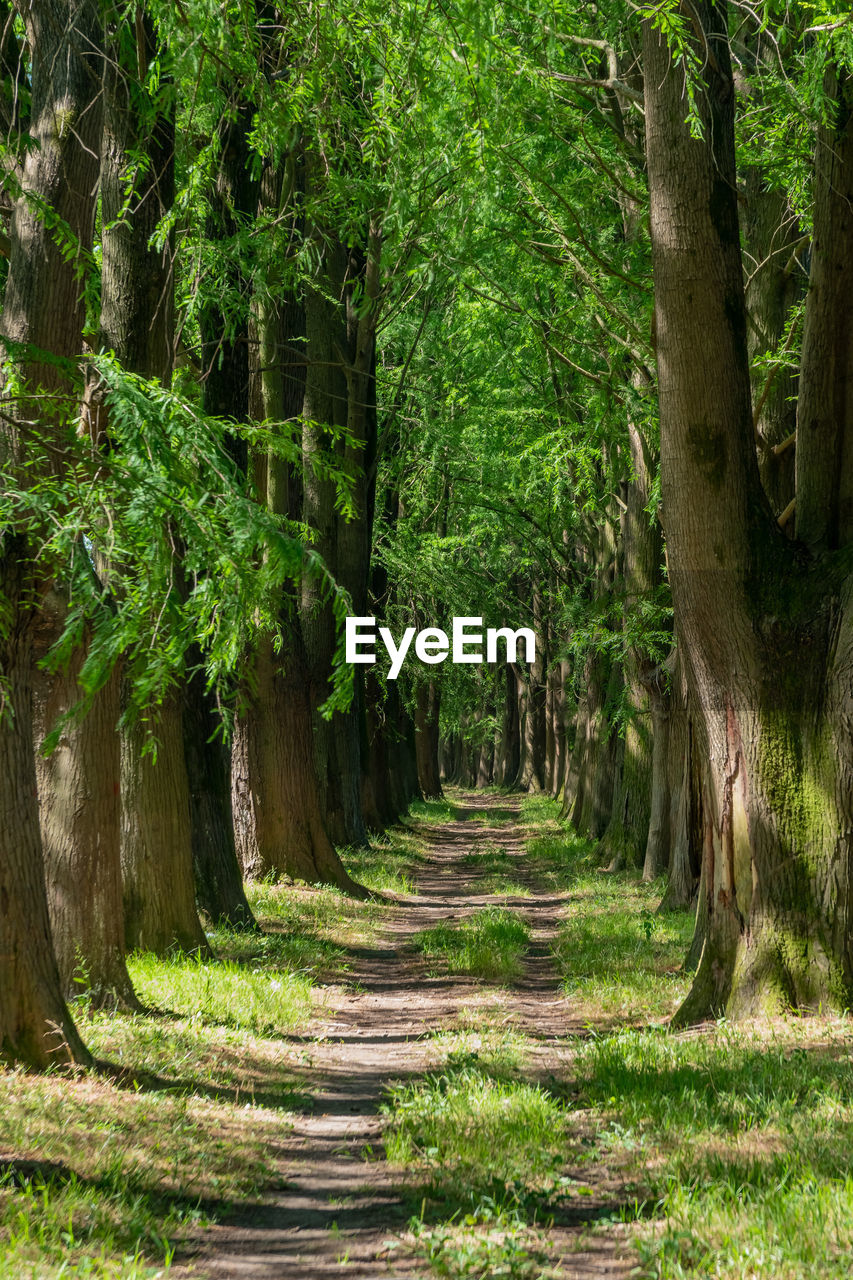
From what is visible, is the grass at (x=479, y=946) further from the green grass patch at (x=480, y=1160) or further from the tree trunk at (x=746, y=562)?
the green grass patch at (x=480, y=1160)

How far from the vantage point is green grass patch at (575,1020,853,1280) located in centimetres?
441

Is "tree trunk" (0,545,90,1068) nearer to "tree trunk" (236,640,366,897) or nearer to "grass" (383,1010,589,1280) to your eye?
"grass" (383,1010,589,1280)

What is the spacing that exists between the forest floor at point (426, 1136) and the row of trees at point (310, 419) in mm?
758

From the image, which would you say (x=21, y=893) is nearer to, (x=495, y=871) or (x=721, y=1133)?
(x=721, y=1133)

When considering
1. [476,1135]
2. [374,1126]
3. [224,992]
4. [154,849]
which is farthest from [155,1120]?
[154,849]

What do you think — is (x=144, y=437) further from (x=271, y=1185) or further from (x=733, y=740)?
(x=733, y=740)

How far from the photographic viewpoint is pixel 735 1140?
5.71 m

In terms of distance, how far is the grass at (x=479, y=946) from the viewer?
472 inches

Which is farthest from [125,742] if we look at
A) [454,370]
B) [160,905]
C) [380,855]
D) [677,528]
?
[454,370]

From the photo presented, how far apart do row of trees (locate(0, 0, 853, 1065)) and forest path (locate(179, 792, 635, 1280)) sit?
4.65 ft

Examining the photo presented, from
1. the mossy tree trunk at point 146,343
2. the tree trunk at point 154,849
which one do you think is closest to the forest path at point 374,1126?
the tree trunk at point 154,849

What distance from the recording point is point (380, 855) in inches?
890

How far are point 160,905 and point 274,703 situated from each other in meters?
5.74

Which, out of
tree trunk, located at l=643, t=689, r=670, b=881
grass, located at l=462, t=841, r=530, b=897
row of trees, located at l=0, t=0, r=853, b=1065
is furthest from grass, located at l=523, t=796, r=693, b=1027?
row of trees, located at l=0, t=0, r=853, b=1065
